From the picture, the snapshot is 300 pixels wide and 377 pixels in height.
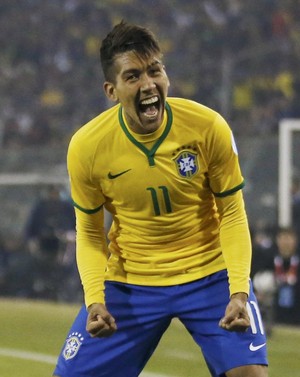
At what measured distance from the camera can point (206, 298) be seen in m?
4.11

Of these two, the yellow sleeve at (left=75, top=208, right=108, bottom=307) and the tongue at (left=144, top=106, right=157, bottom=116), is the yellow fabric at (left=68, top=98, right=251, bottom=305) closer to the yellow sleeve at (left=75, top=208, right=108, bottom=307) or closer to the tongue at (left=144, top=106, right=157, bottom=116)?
the yellow sleeve at (left=75, top=208, right=108, bottom=307)

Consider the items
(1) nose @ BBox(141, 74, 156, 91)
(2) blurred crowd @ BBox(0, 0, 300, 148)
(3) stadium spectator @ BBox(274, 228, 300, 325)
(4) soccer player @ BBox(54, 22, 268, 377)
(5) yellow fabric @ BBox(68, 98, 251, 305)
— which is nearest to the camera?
(1) nose @ BBox(141, 74, 156, 91)

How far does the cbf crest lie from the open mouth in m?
0.26

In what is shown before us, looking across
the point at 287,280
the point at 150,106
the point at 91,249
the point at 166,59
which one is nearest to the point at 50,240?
the point at 287,280

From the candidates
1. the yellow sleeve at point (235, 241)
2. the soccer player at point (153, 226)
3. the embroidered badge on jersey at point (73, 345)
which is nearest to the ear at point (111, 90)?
the soccer player at point (153, 226)

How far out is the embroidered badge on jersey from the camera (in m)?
4.05

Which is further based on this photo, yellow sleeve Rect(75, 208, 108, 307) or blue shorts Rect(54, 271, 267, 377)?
yellow sleeve Rect(75, 208, 108, 307)

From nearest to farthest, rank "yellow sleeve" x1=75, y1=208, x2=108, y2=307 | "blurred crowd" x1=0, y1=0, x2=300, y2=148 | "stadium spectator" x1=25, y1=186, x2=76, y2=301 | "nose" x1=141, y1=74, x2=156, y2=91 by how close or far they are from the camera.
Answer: "nose" x1=141, y1=74, x2=156, y2=91 < "yellow sleeve" x1=75, y1=208, x2=108, y2=307 < "stadium spectator" x1=25, y1=186, x2=76, y2=301 < "blurred crowd" x1=0, y1=0, x2=300, y2=148

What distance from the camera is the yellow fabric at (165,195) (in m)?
4.05

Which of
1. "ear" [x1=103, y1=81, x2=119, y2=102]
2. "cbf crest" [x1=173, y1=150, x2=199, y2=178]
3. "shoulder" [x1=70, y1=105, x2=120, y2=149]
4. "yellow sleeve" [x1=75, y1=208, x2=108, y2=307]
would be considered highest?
"ear" [x1=103, y1=81, x2=119, y2=102]

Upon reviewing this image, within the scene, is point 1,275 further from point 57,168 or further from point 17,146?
point 17,146

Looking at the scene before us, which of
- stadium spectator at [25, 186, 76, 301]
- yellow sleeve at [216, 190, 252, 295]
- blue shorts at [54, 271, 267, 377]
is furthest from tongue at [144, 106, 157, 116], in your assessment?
stadium spectator at [25, 186, 76, 301]

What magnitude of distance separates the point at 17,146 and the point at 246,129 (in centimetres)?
Answer: 382

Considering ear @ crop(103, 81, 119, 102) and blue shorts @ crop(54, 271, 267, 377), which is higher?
ear @ crop(103, 81, 119, 102)
